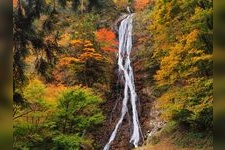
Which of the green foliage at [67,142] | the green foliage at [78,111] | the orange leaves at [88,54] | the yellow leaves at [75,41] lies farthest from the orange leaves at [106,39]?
the green foliage at [67,142]

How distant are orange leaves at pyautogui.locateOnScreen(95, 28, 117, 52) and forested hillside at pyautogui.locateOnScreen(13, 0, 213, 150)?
14mm

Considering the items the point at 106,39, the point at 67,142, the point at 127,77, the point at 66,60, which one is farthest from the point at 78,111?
the point at 106,39

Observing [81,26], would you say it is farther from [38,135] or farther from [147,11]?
[38,135]

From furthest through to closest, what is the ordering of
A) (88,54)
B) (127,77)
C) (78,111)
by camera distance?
(127,77), (88,54), (78,111)

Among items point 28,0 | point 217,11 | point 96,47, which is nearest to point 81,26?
point 96,47

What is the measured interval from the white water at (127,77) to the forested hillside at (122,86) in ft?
0.24

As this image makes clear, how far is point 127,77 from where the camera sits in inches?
202

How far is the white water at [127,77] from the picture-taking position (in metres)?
4.99

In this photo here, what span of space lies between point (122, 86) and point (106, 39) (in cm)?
76

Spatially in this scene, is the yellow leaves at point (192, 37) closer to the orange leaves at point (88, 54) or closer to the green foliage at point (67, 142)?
the orange leaves at point (88, 54)

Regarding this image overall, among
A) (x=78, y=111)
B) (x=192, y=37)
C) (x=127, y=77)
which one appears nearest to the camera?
(x=192, y=37)

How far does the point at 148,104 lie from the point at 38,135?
1.64 meters

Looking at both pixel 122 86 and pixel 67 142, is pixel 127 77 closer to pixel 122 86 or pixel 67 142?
pixel 122 86

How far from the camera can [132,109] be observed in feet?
17.0
